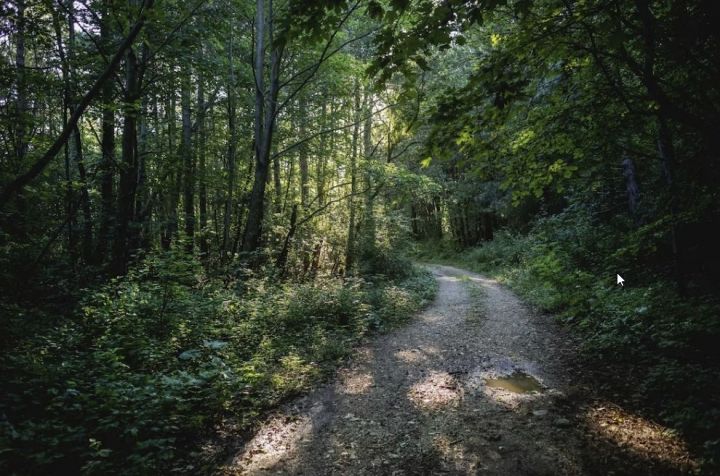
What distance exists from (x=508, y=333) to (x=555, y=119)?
16.1 feet

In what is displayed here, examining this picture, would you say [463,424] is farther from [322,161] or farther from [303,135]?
[322,161]

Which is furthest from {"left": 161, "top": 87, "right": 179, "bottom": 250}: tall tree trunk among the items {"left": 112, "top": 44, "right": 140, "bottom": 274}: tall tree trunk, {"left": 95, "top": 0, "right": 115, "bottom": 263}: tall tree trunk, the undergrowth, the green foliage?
the undergrowth

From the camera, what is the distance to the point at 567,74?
5.23 metres

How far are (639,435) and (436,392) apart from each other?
2.45m

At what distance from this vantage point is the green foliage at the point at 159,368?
3678mm

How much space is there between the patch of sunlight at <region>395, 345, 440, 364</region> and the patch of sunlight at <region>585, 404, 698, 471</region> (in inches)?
122

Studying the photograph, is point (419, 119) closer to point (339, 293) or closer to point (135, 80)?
point (339, 293)

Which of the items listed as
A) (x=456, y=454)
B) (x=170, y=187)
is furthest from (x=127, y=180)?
(x=456, y=454)

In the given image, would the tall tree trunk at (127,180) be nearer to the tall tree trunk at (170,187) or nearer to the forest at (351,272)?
the forest at (351,272)

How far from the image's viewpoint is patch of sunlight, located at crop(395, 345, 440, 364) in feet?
23.8

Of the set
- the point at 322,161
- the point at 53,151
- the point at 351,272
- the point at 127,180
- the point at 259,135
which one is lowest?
the point at 351,272

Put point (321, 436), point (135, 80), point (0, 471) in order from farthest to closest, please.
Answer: point (135, 80) < point (321, 436) < point (0, 471)

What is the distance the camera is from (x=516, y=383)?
572 centimetres

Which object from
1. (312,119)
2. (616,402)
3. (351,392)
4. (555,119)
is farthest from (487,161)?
(312,119)
